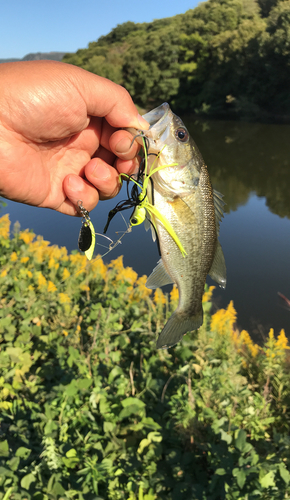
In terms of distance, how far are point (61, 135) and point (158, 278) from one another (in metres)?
1.05

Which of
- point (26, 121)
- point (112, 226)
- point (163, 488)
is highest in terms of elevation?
point (26, 121)

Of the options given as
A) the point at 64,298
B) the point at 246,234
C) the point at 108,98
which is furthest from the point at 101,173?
the point at 246,234

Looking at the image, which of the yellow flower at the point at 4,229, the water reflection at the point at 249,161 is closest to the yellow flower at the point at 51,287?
the yellow flower at the point at 4,229

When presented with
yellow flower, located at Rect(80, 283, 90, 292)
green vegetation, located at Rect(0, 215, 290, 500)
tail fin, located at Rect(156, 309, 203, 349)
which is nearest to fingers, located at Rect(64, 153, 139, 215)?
tail fin, located at Rect(156, 309, 203, 349)

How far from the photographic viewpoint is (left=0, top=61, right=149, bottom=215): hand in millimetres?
1677

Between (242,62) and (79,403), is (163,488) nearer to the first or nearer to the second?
(79,403)

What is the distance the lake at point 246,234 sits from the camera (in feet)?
20.3

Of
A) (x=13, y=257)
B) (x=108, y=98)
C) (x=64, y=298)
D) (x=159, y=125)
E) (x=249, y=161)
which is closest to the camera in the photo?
(x=159, y=125)

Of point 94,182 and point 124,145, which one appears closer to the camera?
point 124,145

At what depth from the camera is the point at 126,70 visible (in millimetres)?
36125

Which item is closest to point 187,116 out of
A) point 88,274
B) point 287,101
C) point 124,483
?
point 287,101

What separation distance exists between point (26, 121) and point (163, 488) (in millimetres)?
2431

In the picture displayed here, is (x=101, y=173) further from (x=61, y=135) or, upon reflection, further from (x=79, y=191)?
(x=61, y=135)

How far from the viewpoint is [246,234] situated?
28.8 feet
